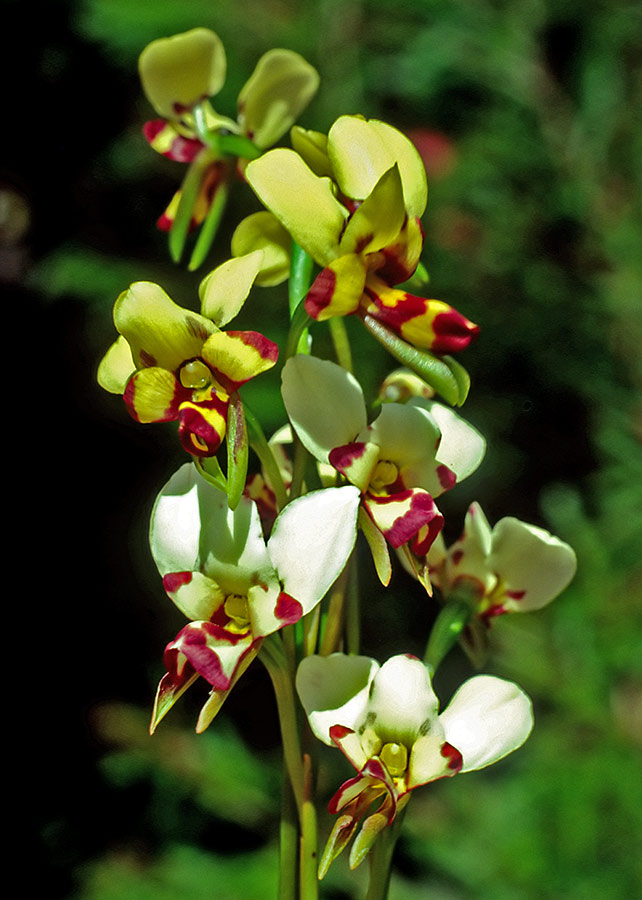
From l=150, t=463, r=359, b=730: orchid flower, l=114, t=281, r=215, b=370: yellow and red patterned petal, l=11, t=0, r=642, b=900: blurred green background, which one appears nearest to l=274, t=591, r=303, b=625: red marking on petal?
l=150, t=463, r=359, b=730: orchid flower

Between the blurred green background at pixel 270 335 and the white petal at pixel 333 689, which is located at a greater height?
the white petal at pixel 333 689

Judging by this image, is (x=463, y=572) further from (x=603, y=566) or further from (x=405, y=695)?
(x=603, y=566)

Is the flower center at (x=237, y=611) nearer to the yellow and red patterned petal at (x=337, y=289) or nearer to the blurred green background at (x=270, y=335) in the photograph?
the yellow and red patterned petal at (x=337, y=289)

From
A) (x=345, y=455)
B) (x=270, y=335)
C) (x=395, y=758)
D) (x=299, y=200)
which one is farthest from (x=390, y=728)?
(x=270, y=335)

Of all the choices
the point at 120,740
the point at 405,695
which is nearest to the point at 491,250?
the point at 120,740

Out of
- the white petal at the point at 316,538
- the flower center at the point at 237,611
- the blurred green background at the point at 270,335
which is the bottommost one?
the blurred green background at the point at 270,335

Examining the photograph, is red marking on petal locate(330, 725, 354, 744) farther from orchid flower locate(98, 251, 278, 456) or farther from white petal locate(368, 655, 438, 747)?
orchid flower locate(98, 251, 278, 456)

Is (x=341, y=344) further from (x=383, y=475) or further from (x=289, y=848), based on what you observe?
(x=289, y=848)

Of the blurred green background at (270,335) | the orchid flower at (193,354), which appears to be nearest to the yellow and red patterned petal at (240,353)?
the orchid flower at (193,354)
